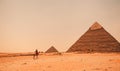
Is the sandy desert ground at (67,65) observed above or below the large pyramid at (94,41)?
below

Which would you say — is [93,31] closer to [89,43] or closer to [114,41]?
[89,43]

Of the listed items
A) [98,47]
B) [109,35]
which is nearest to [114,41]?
[109,35]

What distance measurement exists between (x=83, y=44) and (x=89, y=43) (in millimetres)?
1829

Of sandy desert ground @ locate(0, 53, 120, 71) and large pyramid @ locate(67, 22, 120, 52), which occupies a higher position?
large pyramid @ locate(67, 22, 120, 52)

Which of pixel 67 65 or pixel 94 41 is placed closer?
pixel 67 65

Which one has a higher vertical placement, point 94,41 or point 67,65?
point 94,41

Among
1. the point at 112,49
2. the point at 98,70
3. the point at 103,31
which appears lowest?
the point at 98,70

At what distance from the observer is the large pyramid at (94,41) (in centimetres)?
5516

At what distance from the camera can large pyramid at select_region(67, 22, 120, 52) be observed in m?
55.2

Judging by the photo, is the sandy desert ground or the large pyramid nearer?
the sandy desert ground

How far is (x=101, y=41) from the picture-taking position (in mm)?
59469

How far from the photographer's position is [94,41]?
2303 inches

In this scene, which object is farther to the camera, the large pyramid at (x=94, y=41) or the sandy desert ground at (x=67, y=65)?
the large pyramid at (x=94, y=41)

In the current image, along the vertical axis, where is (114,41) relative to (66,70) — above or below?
above
